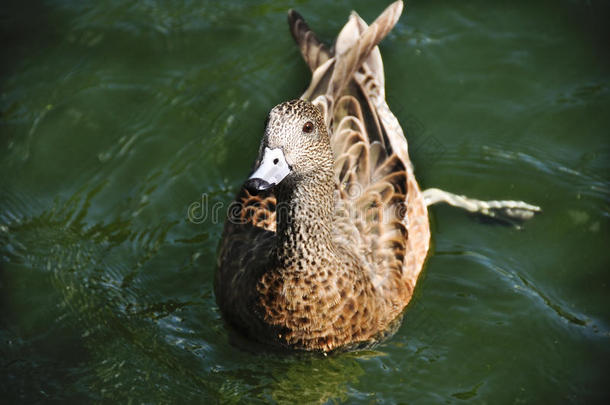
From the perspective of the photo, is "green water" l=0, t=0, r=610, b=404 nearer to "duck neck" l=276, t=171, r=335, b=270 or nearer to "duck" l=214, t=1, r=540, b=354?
"duck" l=214, t=1, r=540, b=354

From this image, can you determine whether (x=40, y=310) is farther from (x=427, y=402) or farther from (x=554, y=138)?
(x=554, y=138)

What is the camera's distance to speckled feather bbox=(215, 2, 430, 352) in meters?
4.57

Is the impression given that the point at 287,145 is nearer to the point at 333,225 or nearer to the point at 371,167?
the point at 333,225

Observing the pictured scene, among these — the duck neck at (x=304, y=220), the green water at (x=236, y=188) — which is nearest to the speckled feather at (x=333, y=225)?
the duck neck at (x=304, y=220)

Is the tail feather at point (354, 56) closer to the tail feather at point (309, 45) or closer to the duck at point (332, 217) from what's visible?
the duck at point (332, 217)

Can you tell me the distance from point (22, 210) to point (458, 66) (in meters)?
4.36

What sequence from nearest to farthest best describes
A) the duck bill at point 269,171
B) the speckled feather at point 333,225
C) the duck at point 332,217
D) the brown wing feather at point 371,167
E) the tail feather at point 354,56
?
the duck bill at point 269,171 → the duck at point 332,217 → the speckled feather at point 333,225 → the brown wing feather at point 371,167 → the tail feather at point 354,56

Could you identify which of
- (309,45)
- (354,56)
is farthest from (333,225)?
(309,45)

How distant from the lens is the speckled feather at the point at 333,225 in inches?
180

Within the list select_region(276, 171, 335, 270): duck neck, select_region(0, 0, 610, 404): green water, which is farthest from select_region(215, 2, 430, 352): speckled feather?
select_region(0, 0, 610, 404): green water

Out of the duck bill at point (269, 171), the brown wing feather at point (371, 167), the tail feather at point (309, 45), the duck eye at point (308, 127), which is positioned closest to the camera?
the duck bill at point (269, 171)

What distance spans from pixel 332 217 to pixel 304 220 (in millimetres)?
410

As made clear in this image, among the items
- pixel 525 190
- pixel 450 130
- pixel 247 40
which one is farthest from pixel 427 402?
pixel 247 40

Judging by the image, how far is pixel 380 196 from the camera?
17.8 feet
